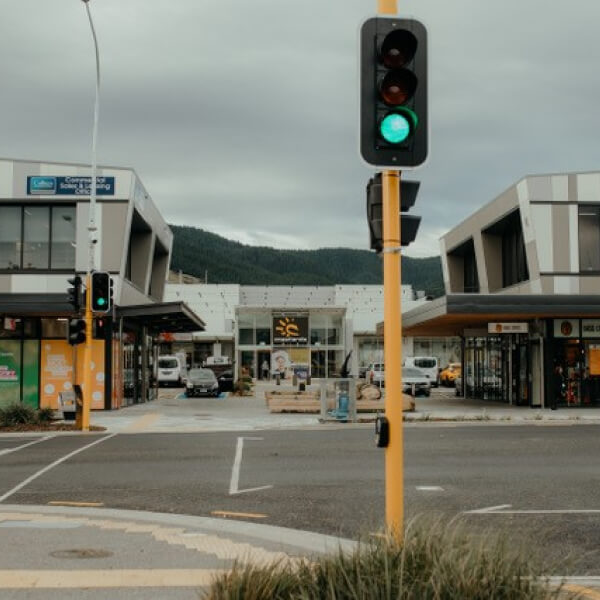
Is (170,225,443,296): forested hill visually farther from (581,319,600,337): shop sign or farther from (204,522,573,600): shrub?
(204,522,573,600): shrub

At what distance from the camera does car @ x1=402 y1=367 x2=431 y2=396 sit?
44.6m

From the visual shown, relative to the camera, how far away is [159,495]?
12320 mm

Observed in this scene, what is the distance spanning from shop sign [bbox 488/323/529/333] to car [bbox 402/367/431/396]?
12.3m

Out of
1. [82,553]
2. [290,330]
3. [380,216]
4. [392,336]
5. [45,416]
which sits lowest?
[82,553]

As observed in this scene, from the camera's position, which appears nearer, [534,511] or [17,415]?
[534,511]

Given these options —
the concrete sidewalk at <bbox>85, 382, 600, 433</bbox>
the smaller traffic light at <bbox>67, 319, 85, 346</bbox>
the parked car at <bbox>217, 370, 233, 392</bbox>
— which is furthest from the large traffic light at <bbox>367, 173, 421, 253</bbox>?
the parked car at <bbox>217, 370, 233, 392</bbox>

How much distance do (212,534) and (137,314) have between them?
80.3ft

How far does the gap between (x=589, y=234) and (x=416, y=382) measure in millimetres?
14909

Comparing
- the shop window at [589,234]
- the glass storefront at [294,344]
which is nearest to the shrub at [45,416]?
the shop window at [589,234]

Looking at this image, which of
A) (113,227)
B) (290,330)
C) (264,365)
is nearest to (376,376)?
(290,330)

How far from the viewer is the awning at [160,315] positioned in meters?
32.9

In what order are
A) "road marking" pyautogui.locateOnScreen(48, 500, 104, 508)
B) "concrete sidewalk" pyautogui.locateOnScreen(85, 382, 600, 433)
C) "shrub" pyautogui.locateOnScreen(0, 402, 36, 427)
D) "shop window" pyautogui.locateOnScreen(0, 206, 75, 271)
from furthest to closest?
"shop window" pyautogui.locateOnScreen(0, 206, 75, 271)
"concrete sidewalk" pyautogui.locateOnScreen(85, 382, 600, 433)
"shrub" pyautogui.locateOnScreen(0, 402, 36, 427)
"road marking" pyautogui.locateOnScreen(48, 500, 104, 508)

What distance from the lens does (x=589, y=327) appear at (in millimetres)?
32438

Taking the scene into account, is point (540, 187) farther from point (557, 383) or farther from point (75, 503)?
point (75, 503)
